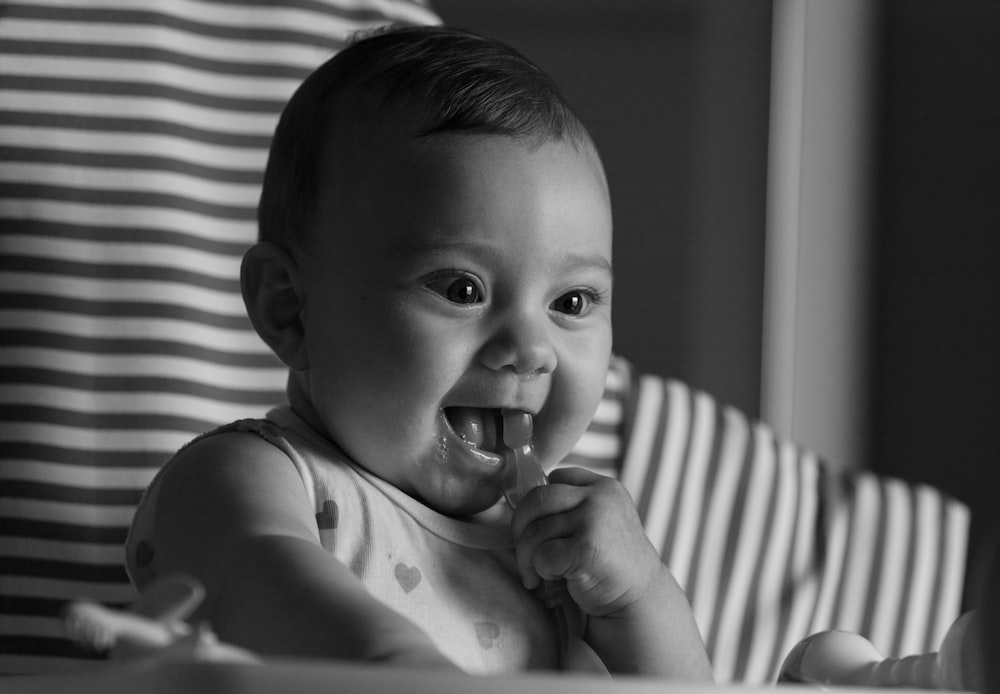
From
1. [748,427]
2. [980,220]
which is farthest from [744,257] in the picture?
[748,427]

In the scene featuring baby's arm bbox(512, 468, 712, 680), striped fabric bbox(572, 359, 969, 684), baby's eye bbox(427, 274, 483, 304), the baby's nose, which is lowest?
striped fabric bbox(572, 359, 969, 684)

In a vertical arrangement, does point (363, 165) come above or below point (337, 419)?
above

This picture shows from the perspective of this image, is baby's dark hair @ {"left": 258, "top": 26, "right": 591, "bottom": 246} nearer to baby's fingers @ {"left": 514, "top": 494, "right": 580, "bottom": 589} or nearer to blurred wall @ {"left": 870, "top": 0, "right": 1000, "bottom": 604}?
baby's fingers @ {"left": 514, "top": 494, "right": 580, "bottom": 589}

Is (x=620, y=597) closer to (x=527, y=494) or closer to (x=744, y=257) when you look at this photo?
(x=527, y=494)

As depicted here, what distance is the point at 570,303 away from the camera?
2.21ft

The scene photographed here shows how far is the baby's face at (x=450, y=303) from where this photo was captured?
0.63 metres

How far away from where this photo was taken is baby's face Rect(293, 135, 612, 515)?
25.0 inches

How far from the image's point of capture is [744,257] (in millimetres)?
1916

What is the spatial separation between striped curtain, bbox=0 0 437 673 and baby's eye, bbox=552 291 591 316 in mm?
399

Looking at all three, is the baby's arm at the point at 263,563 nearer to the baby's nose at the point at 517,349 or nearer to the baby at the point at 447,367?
the baby at the point at 447,367

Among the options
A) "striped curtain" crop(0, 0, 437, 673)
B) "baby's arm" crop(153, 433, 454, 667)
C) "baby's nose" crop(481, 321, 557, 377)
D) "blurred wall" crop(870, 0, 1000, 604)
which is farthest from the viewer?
"blurred wall" crop(870, 0, 1000, 604)

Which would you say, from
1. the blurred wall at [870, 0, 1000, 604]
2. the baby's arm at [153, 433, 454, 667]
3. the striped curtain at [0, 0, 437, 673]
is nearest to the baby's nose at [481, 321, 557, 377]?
the baby's arm at [153, 433, 454, 667]

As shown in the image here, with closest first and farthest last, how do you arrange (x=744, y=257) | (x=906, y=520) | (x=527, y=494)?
(x=527, y=494) → (x=906, y=520) → (x=744, y=257)

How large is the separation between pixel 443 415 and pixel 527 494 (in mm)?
58
